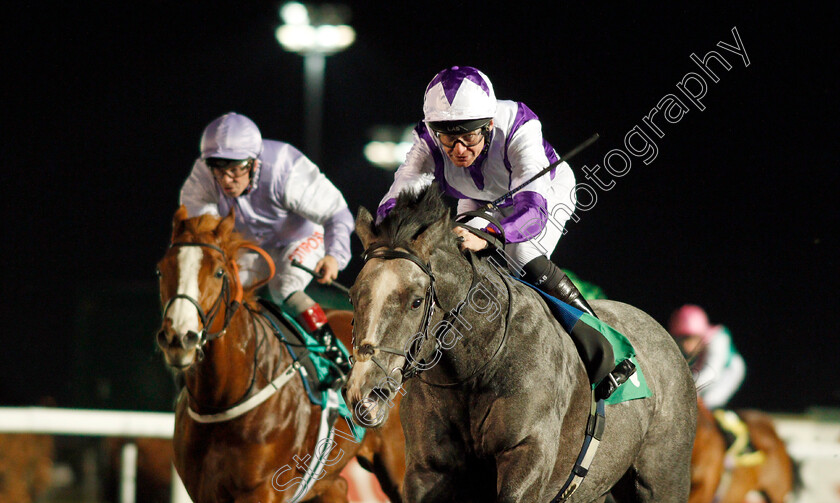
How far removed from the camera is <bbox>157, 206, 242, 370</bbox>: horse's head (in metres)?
3.16

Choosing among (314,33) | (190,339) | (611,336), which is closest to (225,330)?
(190,339)

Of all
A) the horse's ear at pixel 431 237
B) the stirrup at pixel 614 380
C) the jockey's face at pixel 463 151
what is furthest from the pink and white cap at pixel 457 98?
the stirrup at pixel 614 380

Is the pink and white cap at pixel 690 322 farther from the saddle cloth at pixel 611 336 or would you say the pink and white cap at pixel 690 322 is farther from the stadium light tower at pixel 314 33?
the stadium light tower at pixel 314 33

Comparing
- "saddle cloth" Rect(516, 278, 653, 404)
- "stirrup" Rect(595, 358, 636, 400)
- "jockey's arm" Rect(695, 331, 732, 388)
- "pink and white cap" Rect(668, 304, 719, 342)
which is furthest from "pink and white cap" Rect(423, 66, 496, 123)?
"pink and white cap" Rect(668, 304, 719, 342)

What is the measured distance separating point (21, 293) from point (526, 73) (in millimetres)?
7979

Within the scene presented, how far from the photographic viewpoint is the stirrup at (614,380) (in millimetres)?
2586

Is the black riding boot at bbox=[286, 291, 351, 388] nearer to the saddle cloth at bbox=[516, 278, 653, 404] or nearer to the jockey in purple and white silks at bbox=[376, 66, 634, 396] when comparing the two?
the jockey in purple and white silks at bbox=[376, 66, 634, 396]

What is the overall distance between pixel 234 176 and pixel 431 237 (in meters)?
2.19

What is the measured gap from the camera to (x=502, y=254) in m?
2.54

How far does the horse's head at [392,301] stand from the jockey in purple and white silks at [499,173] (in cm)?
18

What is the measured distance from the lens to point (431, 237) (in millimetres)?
2158

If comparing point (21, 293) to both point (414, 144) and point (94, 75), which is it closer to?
point (94, 75)

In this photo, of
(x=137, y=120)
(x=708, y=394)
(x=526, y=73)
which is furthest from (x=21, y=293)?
(x=708, y=394)

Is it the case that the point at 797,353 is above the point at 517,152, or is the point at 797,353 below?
below
